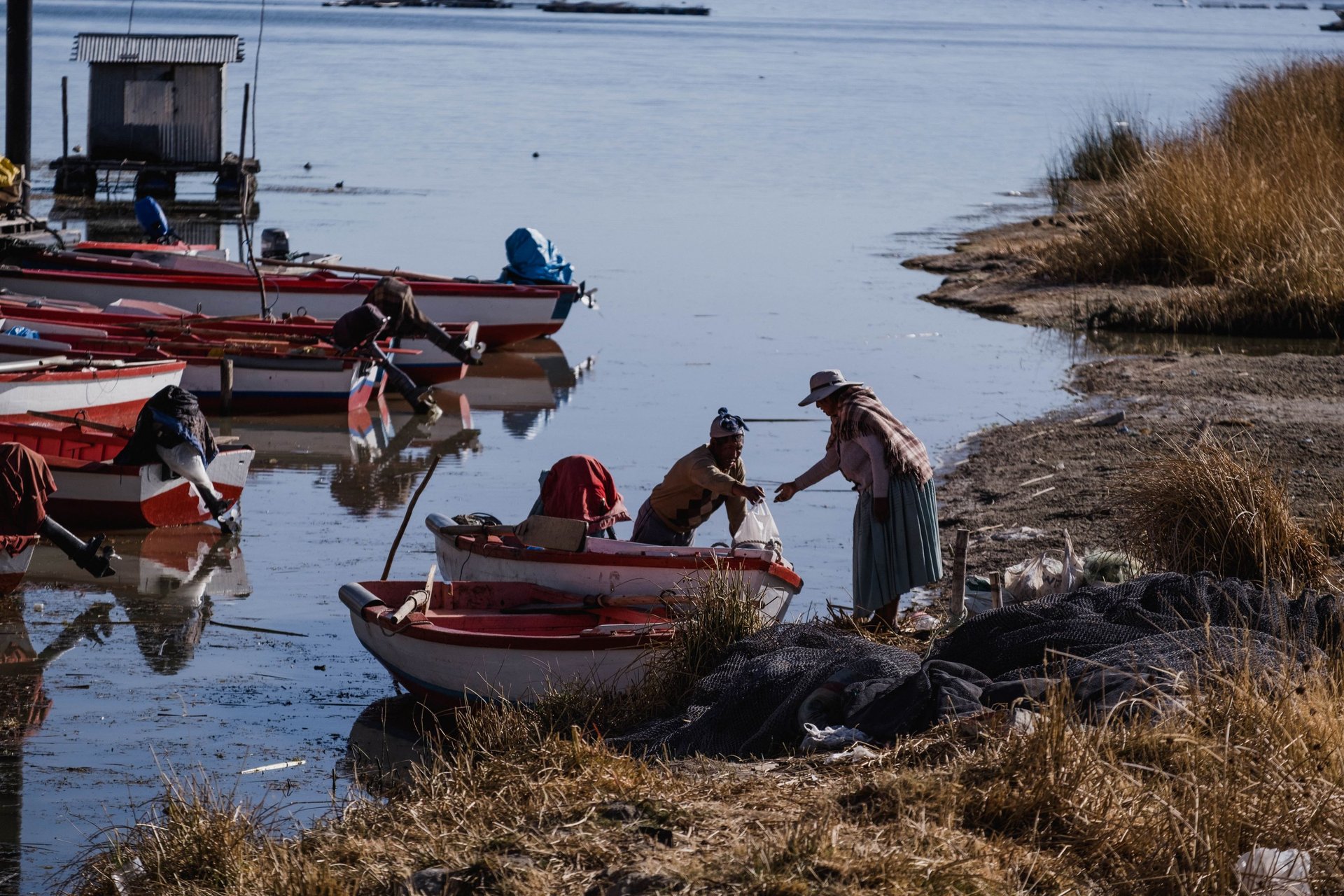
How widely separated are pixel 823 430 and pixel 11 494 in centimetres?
786

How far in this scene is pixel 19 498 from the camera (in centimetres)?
995

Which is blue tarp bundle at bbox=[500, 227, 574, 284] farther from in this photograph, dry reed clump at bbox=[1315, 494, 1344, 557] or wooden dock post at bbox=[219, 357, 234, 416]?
dry reed clump at bbox=[1315, 494, 1344, 557]

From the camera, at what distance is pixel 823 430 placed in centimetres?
1565

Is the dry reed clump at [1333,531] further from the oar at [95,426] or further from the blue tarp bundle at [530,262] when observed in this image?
the blue tarp bundle at [530,262]

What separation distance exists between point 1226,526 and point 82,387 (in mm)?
9042

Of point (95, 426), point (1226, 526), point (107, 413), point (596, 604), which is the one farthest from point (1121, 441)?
point (107, 413)

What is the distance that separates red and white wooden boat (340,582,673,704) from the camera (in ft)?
26.8

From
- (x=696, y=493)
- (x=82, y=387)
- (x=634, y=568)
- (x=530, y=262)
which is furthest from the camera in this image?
(x=530, y=262)

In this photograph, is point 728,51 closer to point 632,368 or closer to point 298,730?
point 632,368

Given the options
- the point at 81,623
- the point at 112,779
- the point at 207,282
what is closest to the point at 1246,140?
the point at 207,282

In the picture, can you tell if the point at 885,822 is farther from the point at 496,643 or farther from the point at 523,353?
the point at 523,353

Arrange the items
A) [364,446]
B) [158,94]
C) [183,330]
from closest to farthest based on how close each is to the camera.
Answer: [364,446], [183,330], [158,94]

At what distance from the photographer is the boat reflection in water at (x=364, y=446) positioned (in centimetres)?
1379

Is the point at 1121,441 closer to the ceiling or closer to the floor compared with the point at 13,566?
closer to the ceiling
